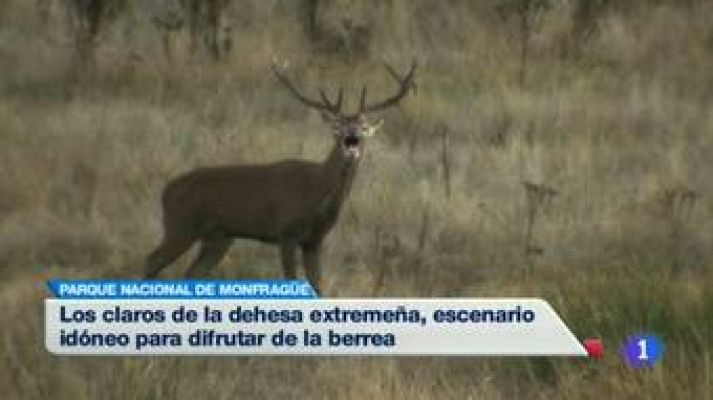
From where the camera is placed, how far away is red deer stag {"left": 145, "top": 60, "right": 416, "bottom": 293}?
342 inches

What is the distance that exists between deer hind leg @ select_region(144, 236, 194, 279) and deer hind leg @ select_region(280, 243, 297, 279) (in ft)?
1.72

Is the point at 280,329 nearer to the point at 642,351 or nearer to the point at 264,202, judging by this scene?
the point at 642,351

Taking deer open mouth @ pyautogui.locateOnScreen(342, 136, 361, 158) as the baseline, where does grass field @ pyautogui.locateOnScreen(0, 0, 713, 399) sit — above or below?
below

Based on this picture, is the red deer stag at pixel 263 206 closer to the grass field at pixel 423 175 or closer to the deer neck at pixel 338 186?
the deer neck at pixel 338 186

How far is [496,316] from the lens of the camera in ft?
21.4

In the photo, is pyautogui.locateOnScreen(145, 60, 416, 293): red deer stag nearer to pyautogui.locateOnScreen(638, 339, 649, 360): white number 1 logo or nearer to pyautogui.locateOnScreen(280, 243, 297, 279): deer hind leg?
pyautogui.locateOnScreen(280, 243, 297, 279): deer hind leg

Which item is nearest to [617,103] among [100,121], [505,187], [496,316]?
[505,187]

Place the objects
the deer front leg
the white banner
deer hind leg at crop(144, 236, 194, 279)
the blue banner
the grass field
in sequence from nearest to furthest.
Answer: the white banner → the blue banner → the grass field → the deer front leg → deer hind leg at crop(144, 236, 194, 279)

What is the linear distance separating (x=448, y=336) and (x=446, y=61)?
812 cm

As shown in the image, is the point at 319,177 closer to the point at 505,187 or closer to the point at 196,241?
the point at 196,241

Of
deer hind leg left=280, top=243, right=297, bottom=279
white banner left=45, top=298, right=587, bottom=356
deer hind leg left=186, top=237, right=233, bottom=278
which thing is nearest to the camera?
white banner left=45, top=298, right=587, bottom=356

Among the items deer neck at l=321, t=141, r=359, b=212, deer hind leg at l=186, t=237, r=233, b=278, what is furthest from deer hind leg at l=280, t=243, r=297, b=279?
deer hind leg at l=186, t=237, r=233, b=278

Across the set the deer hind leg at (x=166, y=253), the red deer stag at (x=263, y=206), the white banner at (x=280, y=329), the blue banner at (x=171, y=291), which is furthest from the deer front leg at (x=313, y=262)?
the white banner at (x=280, y=329)

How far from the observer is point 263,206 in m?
8.71
